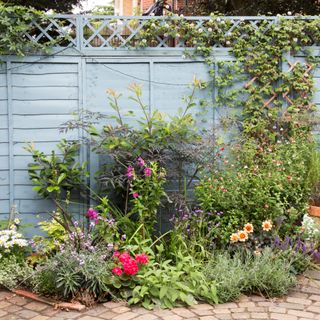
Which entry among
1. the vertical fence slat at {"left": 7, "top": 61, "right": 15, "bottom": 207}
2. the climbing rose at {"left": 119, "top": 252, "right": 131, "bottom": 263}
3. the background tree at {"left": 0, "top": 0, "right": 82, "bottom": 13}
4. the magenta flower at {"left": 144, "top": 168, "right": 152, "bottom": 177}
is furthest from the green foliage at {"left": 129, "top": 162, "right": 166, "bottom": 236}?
the background tree at {"left": 0, "top": 0, "right": 82, "bottom": 13}

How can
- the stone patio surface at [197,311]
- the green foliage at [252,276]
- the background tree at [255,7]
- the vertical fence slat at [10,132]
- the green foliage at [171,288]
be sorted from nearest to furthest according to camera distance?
1. the stone patio surface at [197,311]
2. the green foliage at [171,288]
3. the green foliage at [252,276]
4. the vertical fence slat at [10,132]
5. the background tree at [255,7]

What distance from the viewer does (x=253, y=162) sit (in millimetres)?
5414

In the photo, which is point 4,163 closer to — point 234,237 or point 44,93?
point 44,93

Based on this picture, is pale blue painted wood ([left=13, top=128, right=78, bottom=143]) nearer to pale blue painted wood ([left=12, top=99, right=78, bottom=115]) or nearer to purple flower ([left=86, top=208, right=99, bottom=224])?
pale blue painted wood ([left=12, top=99, right=78, bottom=115])

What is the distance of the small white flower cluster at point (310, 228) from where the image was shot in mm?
Answer: 5207

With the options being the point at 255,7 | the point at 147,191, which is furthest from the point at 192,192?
the point at 255,7

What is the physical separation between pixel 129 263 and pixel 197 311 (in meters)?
0.69

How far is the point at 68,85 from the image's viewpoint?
218 inches

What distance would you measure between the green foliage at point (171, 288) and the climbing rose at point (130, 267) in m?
0.13

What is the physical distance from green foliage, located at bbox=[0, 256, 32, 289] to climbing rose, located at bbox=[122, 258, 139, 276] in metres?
0.98

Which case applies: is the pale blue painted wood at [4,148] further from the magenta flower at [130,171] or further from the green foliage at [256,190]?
the green foliage at [256,190]

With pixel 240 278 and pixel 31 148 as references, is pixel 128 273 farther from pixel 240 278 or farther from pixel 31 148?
pixel 31 148

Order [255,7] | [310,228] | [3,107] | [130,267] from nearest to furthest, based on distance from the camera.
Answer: [130,267] < [310,228] < [3,107] < [255,7]

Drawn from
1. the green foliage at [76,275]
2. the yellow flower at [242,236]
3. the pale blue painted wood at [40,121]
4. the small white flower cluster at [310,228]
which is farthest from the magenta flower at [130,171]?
the small white flower cluster at [310,228]
